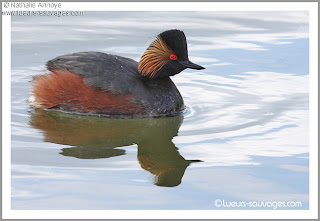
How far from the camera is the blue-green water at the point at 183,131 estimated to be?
22.9 ft

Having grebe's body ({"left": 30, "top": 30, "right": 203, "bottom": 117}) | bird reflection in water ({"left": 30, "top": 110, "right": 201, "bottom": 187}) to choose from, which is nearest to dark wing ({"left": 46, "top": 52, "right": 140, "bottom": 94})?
grebe's body ({"left": 30, "top": 30, "right": 203, "bottom": 117})

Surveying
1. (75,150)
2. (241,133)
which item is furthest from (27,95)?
(241,133)

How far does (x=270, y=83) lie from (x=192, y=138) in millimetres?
2899

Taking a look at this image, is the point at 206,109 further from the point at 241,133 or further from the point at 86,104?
the point at 86,104

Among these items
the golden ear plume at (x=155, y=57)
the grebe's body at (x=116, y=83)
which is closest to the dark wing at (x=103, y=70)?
the grebe's body at (x=116, y=83)

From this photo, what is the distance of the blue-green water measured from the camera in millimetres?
6977

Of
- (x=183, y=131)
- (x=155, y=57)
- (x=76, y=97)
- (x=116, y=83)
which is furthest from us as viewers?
(x=155, y=57)

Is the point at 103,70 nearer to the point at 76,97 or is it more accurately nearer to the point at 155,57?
the point at 76,97

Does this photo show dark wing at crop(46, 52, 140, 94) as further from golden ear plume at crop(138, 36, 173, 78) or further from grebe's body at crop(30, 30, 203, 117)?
golden ear plume at crop(138, 36, 173, 78)

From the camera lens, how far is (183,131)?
349 inches

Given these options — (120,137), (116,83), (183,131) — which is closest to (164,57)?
(116,83)

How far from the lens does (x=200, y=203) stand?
6.75 m

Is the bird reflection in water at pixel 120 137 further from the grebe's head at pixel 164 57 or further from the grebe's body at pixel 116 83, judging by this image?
the grebe's head at pixel 164 57

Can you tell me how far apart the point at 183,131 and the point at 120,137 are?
91 cm
